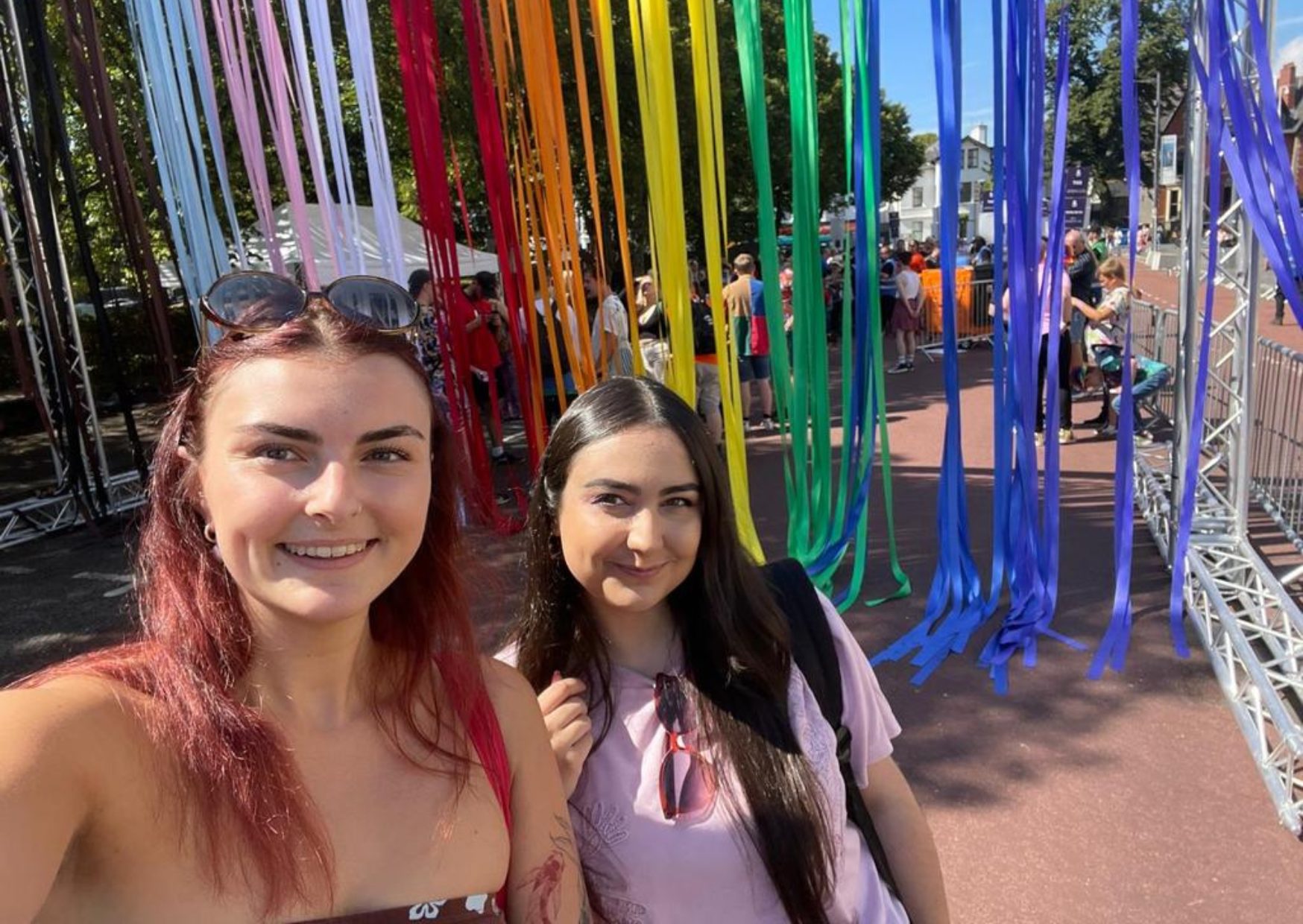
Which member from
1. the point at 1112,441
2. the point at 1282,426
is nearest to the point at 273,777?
the point at 1282,426

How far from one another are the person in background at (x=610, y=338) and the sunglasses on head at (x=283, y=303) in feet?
14.5

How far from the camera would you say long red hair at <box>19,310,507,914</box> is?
1026 millimetres

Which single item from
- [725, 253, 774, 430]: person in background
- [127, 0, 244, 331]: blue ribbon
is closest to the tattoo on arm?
[127, 0, 244, 331]: blue ribbon

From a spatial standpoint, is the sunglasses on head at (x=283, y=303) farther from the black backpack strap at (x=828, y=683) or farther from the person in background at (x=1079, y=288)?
the person in background at (x=1079, y=288)

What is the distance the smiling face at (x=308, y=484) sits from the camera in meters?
1.04

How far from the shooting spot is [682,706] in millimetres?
1521

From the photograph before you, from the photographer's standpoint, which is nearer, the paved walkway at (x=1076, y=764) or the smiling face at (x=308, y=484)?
the smiling face at (x=308, y=484)

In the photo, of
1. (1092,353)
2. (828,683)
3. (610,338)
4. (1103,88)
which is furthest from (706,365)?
(1103,88)

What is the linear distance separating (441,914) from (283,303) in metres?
0.77

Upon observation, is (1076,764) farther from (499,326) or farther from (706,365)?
(499,326)


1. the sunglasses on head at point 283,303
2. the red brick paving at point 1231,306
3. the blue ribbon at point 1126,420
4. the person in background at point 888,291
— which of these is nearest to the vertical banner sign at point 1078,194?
the red brick paving at point 1231,306

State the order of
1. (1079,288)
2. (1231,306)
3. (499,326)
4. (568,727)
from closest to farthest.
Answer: (568,727) → (499,326) → (1079,288) → (1231,306)

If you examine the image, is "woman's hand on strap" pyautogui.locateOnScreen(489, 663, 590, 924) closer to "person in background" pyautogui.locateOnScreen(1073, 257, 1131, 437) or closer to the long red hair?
the long red hair

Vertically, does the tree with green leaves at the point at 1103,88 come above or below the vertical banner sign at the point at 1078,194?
above
